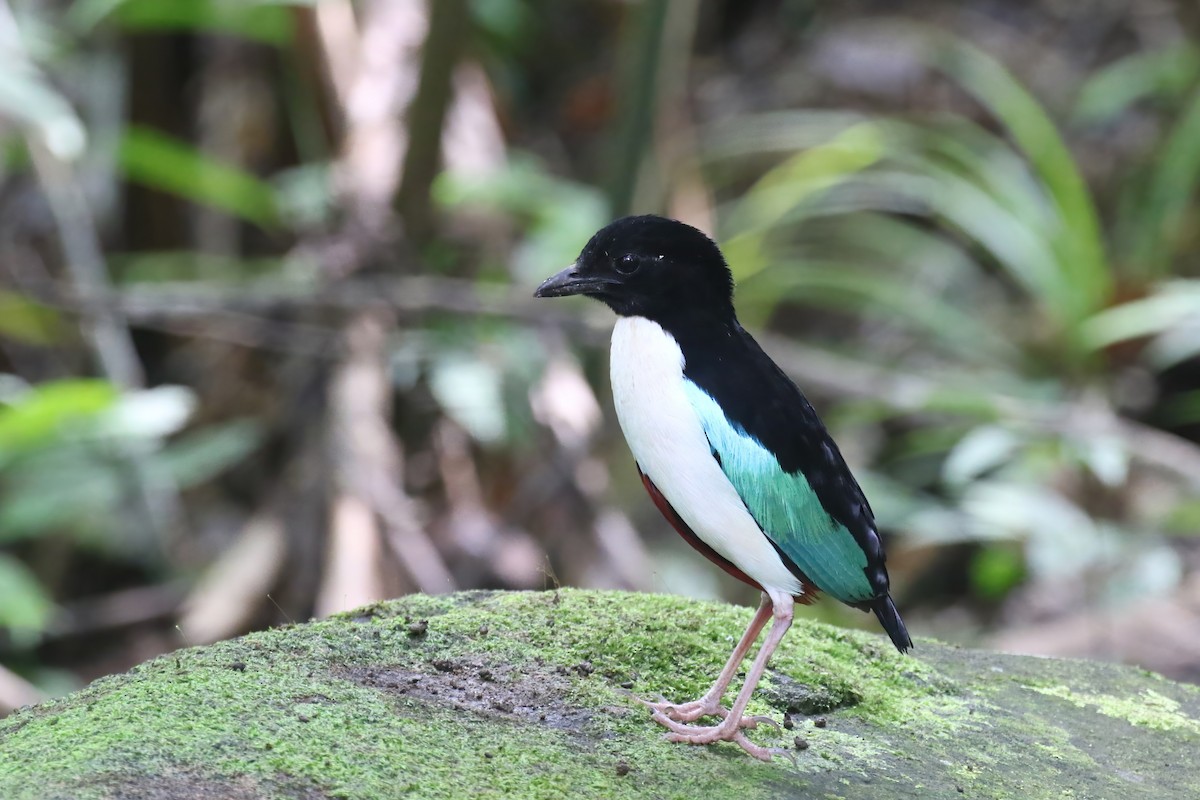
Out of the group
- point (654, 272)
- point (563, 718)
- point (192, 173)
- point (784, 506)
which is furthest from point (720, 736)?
point (192, 173)

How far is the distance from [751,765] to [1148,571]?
4.24 m

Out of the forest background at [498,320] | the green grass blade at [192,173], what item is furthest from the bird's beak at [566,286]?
the green grass blade at [192,173]

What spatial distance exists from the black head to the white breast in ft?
0.31

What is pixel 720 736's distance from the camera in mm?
2812

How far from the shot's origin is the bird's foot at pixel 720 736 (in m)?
2.80

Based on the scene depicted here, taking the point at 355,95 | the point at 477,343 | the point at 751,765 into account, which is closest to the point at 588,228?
the point at 477,343

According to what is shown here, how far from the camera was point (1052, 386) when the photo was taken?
26.3 feet

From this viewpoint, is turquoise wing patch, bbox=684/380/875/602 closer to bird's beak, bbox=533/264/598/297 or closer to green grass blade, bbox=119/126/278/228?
bird's beak, bbox=533/264/598/297

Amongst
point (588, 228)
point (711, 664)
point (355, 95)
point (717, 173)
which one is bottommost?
point (711, 664)

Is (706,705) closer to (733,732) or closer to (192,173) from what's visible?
(733,732)

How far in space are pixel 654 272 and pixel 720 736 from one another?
111cm

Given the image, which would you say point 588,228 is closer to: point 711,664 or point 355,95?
point 355,95

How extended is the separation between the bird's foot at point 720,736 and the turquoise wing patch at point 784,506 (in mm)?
393

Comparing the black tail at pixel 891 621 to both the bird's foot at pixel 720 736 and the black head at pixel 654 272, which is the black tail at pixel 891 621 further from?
the black head at pixel 654 272
